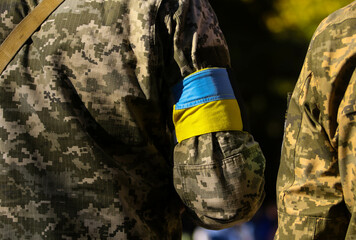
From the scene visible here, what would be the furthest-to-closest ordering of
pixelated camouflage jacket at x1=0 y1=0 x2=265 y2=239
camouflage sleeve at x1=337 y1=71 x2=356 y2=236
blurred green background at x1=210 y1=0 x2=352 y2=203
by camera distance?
blurred green background at x1=210 y1=0 x2=352 y2=203, pixelated camouflage jacket at x1=0 y1=0 x2=265 y2=239, camouflage sleeve at x1=337 y1=71 x2=356 y2=236

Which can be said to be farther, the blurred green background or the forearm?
the blurred green background

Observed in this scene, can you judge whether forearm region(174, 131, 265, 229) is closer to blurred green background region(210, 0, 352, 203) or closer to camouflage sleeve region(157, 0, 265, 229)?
camouflage sleeve region(157, 0, 265, 229)

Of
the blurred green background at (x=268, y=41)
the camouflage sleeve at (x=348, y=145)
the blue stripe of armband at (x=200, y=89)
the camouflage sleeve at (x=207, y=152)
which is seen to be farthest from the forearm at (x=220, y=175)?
the blurred green background at (x=268, y=41)

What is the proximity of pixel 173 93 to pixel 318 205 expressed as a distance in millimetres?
548

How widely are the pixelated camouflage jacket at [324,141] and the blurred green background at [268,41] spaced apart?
2.07m

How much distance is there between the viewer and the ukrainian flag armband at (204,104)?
137 cm

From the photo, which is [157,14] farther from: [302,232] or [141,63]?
[302,232]

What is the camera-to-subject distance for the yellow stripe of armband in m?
1.37

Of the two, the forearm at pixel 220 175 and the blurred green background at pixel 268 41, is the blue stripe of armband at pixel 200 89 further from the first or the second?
the blurred green background at pixel 268 41

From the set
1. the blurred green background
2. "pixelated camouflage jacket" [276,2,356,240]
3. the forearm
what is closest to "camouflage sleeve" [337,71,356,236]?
"pixelated camouflage jacket" [276,2,356,240]

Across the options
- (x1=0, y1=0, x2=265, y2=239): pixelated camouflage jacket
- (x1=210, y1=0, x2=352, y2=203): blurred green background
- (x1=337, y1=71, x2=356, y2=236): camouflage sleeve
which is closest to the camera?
(x1=337, y1=71, x2=356, y2=236): camouflage sleeve

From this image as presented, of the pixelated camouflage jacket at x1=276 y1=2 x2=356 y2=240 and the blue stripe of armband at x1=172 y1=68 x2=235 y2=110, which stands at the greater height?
the blue stripe of armband at x1=172 y1=68 x2=235 y2=110

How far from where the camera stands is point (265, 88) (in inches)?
138

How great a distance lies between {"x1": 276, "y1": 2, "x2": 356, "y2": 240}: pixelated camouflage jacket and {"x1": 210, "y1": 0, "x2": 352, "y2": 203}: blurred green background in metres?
2.07
